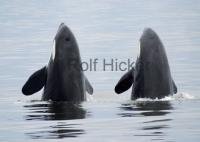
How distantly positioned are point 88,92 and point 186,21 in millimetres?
53769

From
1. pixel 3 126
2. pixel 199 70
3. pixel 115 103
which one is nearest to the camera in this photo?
pixel 3 126

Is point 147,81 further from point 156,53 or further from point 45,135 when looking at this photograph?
point 45,135

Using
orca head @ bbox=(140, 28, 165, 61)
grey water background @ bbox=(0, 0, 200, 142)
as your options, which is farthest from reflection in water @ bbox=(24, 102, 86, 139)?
orca head @ bbox=(140, 28, 165, 61)

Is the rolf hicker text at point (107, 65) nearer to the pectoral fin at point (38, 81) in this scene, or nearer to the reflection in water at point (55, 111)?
the pectoral fin at point (38, 81)

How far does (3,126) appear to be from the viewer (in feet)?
88.9

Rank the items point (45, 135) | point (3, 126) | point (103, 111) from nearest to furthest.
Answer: point (45, 135) < point (3, 126) < point (103, 111)

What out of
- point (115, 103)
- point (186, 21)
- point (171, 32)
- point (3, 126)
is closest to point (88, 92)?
point (115, 103)

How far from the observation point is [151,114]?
2838cm

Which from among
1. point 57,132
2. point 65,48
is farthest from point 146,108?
point 57,132

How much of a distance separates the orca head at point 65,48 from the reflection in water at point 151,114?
66.3 inches

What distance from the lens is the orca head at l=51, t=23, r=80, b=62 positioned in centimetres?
3078

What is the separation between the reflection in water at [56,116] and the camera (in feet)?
83.6

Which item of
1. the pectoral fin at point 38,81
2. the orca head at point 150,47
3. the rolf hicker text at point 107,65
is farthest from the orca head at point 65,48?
the rolf hicker text at point 107,65

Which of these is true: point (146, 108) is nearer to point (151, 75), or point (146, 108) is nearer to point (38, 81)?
point (151, 75)
